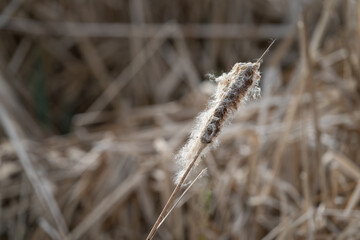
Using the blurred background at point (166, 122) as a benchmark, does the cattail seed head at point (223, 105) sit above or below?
below

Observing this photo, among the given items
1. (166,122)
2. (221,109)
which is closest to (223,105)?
(221,109)

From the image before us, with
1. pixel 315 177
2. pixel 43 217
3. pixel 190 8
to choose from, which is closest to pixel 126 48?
pixel 190 8

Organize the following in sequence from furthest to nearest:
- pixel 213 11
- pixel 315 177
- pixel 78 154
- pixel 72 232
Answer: pixel 213 11, pixel 78 154, pixel 72 232, pixel 315 177

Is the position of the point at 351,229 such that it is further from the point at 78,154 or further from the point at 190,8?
the point at 190,8

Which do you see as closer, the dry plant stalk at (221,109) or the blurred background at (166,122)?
the dry plant stalk at (221,109)

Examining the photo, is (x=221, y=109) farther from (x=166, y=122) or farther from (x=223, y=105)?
(x=166, y=122)
